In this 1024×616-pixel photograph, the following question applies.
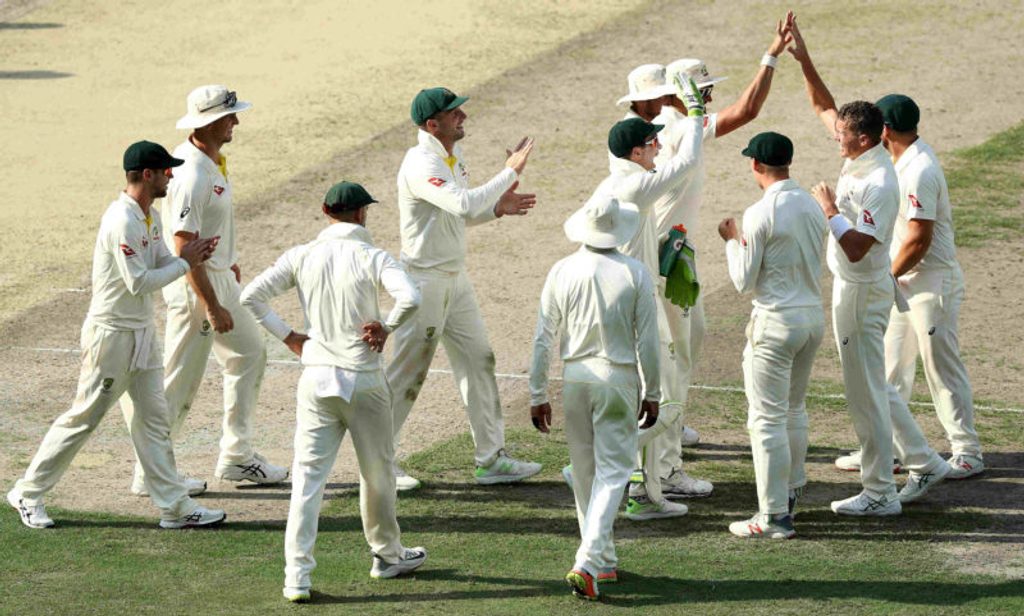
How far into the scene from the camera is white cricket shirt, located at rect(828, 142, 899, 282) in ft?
33.9

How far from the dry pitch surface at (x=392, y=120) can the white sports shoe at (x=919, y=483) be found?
3.91ft

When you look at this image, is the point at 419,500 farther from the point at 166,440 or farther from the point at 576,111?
the point at 576,111

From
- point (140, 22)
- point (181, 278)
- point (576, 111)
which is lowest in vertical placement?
point (181, 278)

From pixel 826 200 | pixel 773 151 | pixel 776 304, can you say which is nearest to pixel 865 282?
pixel 826 200

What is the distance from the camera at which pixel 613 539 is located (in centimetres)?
1024

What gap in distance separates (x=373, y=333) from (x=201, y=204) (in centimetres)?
225

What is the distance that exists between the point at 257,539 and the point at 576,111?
10897 mm

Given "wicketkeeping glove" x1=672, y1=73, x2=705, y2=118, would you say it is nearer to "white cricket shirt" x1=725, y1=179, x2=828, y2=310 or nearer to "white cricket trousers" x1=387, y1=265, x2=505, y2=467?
"white cricket shirt" x1=725, y1=179, x2=828, y2=310

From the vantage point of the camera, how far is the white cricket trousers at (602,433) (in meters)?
9.46

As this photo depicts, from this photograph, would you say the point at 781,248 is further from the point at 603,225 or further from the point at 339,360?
the point at 339,360

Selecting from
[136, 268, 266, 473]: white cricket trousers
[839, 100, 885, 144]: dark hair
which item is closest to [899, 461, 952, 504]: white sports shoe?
[839, 100, 885, 144]: dark hair

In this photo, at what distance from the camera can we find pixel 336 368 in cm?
949

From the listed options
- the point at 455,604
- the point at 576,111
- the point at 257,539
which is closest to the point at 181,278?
the point at 257,539

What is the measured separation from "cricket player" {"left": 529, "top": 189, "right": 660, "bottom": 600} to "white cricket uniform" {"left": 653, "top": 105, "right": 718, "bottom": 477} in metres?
1.50
